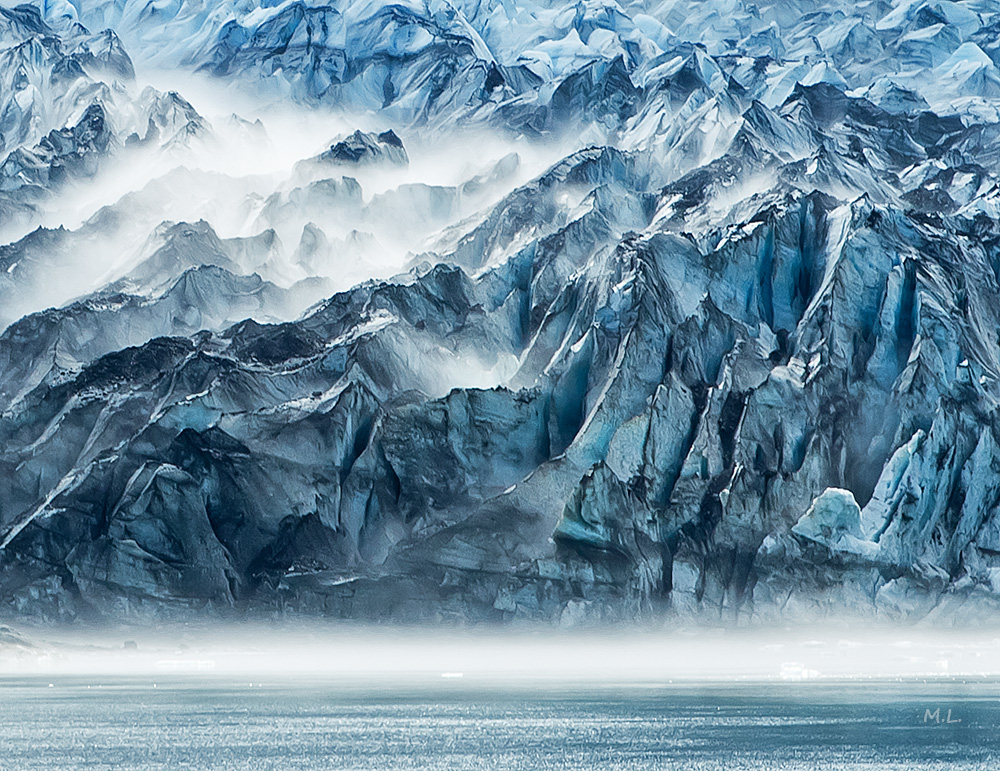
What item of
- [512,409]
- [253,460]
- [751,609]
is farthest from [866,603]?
[253,460]

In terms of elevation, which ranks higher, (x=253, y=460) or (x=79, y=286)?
(x=79, y=286)

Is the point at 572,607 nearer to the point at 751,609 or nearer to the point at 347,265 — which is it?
the point at 751,609

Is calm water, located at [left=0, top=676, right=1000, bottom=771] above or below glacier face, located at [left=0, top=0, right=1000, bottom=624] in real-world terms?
below

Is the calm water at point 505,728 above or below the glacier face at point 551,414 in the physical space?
below

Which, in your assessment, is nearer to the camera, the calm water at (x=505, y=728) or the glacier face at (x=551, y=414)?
the calm water at (x=505, y=728)

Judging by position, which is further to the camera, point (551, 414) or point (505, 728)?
point (551, 414)

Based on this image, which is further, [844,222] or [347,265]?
[347,265]

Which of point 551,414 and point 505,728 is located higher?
point 551,414

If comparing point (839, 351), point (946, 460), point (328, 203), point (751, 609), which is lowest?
point (751, 609)
